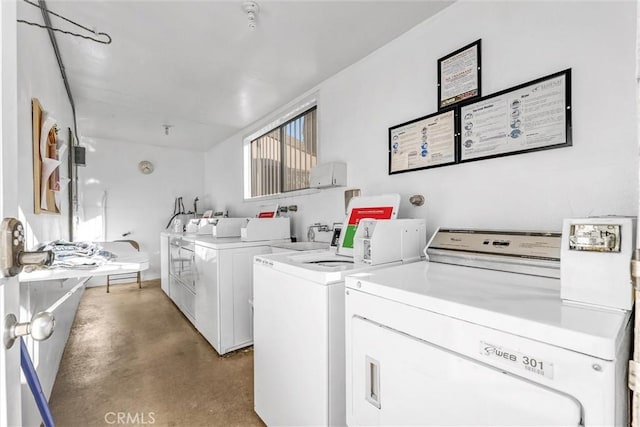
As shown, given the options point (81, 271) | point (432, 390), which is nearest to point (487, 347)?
point (432, 390)

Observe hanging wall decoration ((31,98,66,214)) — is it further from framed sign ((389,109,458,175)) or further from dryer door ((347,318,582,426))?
framed sign ((389,109,458,175))

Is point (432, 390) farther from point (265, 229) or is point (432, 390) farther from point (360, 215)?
point (265, 229)

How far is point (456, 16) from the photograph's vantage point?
1703 mm


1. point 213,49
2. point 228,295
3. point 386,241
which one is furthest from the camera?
point 228,295

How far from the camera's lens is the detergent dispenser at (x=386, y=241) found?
5.00 feet

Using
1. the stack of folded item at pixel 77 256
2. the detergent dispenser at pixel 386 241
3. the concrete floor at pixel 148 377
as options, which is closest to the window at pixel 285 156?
the detergent dispenser at pixel 386 241

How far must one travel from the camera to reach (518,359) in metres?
0.73

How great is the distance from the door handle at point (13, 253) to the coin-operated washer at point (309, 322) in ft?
3.13

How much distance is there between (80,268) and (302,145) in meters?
2.33

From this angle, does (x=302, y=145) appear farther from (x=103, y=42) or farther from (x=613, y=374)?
(x=613, y=374)

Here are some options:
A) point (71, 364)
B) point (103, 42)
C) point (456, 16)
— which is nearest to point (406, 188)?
point (456, 16)

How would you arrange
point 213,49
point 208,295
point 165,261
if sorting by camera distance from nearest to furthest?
point 213,49 < point 208,295 < point 165,261

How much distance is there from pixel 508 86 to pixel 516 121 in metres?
0.20

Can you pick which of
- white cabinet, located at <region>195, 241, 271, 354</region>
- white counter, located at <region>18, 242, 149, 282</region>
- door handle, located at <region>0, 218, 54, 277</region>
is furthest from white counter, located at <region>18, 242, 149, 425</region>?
white cabinet, located at <region>195, 241, 271, 354</region>
